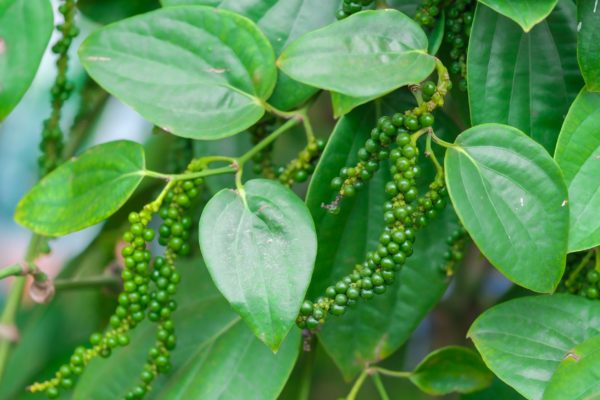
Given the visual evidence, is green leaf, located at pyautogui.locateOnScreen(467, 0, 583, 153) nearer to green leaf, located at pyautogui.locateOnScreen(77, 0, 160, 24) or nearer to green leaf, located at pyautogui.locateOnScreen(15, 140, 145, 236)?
green leaf, located at pyautogui.locateOnScreen(15, 140, 145, 236)

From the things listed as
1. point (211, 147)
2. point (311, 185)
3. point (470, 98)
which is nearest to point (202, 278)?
point (211, 147)

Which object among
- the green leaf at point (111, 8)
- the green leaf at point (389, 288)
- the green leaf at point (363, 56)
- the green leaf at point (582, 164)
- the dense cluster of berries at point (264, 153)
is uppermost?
the green leaf at point (363, 56)

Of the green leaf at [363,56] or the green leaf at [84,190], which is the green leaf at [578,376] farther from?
the green leaf at [84,190]

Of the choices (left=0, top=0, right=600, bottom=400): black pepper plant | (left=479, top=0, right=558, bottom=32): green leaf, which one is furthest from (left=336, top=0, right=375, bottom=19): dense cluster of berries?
(left=479, top=0, right=558, bottom=32): green leaf

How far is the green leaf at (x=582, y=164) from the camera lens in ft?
1.73

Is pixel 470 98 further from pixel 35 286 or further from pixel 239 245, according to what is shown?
pixel 35 286

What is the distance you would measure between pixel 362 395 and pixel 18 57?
688mm

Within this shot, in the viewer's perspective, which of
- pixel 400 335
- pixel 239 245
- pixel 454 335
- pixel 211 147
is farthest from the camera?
pixel 454 335

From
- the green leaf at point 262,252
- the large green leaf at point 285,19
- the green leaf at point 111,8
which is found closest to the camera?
the green leaf at point 262,252

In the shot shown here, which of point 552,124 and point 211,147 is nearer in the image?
point 552,124

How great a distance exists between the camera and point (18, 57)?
0.61m

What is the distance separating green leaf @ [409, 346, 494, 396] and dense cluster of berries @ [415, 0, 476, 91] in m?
0.22

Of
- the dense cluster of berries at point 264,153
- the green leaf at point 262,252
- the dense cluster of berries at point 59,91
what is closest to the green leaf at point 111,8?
the dense cluster of berries at point 59,91

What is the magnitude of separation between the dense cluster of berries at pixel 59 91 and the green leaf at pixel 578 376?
0.47 metres
